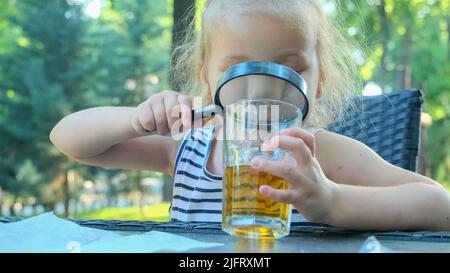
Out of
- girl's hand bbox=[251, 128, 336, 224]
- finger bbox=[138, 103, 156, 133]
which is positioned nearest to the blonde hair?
finger bbox=[138, 103, 156, 133]

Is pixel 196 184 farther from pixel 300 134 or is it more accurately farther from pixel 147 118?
pixel 300 134

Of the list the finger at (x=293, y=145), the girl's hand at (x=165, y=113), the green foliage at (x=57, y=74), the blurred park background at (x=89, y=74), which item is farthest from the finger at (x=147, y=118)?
the green foliage at (x=57, y=74)

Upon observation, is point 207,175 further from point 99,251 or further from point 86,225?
point 99,251

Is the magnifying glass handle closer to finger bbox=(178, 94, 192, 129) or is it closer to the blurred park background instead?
finger bbox=(178, 94, 192, 129)

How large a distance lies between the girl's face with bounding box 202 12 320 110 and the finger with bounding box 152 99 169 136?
0.19 m

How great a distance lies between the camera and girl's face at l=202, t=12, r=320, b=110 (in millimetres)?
1008

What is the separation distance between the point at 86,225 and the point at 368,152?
65 centimetres

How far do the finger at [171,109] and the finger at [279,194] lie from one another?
30cm

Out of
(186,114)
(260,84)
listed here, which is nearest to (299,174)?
(260,84)

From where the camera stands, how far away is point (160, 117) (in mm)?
935

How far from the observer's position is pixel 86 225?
2.55 feet

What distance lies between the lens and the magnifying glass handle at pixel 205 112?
32.0 inches

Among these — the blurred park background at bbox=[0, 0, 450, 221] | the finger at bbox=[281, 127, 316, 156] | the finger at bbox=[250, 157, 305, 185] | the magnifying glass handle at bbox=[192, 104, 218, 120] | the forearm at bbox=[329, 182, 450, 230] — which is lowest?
the forearm at bbox=[329, 182, 450, 230]
